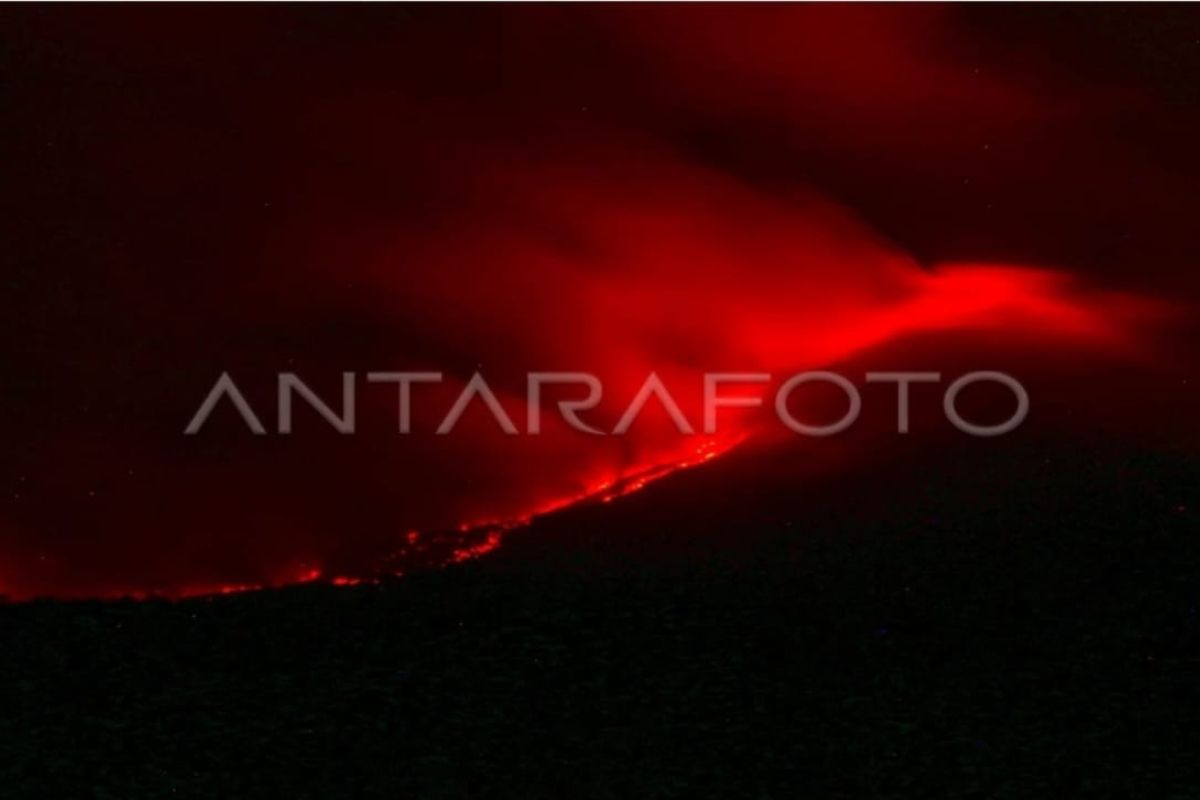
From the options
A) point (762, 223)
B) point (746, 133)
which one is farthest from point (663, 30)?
point (762, 223)

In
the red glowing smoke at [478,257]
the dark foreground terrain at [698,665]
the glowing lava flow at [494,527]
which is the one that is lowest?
the dark foreground terrain at [698,665]

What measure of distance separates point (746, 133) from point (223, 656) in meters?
2.36

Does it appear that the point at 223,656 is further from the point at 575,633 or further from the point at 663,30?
the point at 663,30

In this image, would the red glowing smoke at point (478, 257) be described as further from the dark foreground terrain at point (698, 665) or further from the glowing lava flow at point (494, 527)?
the dark foreground terrain at point (698, 665)

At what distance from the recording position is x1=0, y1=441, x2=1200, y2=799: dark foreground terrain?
3.23 m

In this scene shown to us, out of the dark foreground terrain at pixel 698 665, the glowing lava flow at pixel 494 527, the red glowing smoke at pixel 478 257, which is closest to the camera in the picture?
the dark foreground terrain at pixel 698 665

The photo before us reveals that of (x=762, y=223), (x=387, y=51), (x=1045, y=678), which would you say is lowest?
(x=1045, y=678)

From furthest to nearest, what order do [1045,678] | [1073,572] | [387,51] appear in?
[387,51] → [1073,572] → [1045,678]

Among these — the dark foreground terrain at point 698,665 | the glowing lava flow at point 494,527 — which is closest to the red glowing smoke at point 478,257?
the glowing lava flow at point 494,527

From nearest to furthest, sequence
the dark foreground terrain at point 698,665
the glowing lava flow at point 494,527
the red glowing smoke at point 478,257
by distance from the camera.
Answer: the dark foreground terrain at point 698,665 < the glowing lava flow at point 494,527 < the red glowing smoke at point 478,257

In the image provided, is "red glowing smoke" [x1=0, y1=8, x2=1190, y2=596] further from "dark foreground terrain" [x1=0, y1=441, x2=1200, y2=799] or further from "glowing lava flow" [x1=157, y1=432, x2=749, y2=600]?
"dark foreground terrain" [x1=0, y1=441, x2=1200, y2=799]

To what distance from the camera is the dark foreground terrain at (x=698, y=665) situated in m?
3.23

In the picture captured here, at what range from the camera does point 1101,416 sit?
14.2ft

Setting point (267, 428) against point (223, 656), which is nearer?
point (223, 656)
